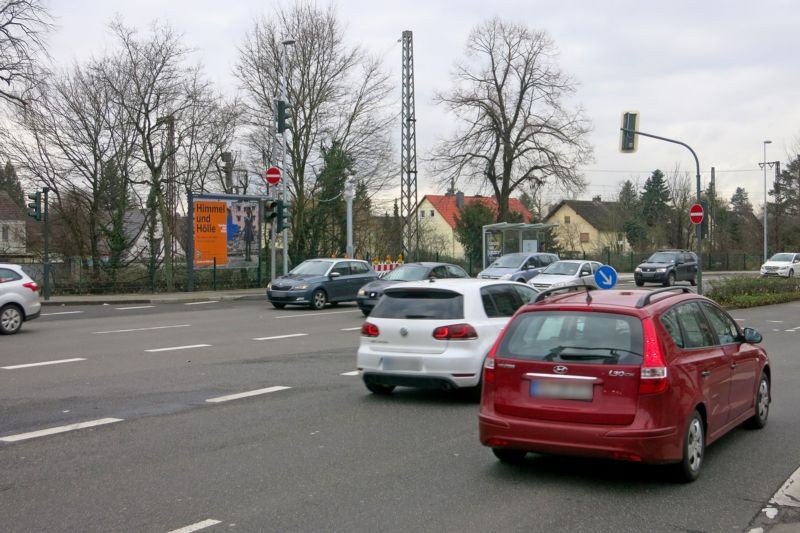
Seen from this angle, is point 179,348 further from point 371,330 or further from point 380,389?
point 371,330

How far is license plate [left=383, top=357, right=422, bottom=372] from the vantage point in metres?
9.50

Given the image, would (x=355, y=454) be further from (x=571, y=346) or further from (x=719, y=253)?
(x=719, y=253)

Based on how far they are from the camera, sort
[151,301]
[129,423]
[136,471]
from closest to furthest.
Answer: [136,471]
[129,423]
[151,301]

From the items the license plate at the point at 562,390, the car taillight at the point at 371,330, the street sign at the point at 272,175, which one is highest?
the street sign at the point at 272,175

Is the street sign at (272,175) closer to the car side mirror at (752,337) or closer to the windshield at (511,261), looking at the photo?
the windshield at (511,261)

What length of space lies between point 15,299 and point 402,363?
11.6m

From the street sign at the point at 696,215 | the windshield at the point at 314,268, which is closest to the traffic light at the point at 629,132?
the street sign at the point at 696,215

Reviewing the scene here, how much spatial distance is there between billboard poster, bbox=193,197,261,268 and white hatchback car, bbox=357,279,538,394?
79.6ft

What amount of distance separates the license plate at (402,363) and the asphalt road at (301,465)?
0.44m

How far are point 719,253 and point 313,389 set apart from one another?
213 ft

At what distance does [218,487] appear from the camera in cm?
612

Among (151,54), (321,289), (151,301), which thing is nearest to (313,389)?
(321,289)

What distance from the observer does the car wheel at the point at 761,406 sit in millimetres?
8086

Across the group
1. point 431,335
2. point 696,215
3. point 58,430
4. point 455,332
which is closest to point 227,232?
point 696,215
